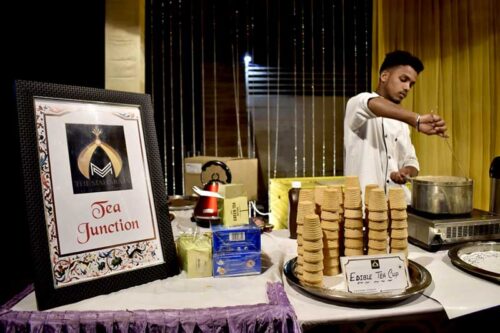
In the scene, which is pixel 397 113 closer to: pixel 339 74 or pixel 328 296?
pixel 328 296

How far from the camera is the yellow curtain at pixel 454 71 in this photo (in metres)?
3.00

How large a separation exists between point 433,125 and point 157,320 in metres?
1.21

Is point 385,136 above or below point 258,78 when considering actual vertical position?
below

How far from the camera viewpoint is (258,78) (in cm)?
402

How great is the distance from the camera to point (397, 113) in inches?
67.9

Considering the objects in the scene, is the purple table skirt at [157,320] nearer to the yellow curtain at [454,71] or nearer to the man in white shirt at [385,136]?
the man in white shirt at [385,136]

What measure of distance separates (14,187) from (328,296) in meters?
1.36

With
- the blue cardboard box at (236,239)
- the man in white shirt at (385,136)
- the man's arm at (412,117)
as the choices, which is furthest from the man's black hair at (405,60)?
the blue cardboard box at (236,239)

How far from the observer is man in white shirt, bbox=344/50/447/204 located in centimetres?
232

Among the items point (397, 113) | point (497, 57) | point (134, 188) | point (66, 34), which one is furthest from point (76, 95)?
point (497, 57)

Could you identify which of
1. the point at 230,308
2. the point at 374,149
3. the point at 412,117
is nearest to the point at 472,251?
the point at 412,117

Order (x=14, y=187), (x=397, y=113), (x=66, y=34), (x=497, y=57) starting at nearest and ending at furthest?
1. (x=14, y=187)
2. (x=397, y=113)
3. (x=66, y=34)
4. (x=497, y=57)

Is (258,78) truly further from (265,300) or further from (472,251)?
(265,300)

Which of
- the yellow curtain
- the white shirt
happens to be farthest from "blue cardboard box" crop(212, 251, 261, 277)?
the yellow curtain
